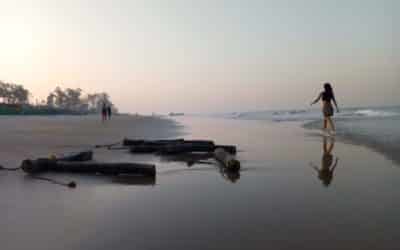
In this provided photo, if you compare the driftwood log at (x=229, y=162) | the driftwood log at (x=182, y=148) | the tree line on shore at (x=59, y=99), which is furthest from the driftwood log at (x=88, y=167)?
the tree line on shore at (x=59, y=99)

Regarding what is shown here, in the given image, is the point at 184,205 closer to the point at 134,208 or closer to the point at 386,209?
the point at 134,208

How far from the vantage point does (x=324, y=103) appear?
16.2 metres

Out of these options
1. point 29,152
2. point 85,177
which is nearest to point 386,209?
point 85,177

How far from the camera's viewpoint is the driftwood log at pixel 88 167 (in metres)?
6.74

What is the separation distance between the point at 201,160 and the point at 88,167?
3.45 meters

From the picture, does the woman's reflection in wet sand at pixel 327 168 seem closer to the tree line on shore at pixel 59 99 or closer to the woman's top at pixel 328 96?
the woman's top at pixel 328 96

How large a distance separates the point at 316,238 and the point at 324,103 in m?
13.7

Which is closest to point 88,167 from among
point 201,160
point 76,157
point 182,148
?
point 76,157

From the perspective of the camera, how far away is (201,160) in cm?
952

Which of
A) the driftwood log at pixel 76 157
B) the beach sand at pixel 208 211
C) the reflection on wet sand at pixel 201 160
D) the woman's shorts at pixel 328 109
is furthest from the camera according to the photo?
the woman's shorts at pixel 328 109

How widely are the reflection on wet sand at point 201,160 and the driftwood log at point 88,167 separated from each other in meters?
1.56

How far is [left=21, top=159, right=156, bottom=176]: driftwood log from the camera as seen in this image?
6.74 meters

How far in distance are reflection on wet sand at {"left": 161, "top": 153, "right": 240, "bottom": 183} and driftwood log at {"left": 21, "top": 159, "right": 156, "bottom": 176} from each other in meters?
1.56

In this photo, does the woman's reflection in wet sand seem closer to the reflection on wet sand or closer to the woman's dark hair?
the reflection on wet sand
